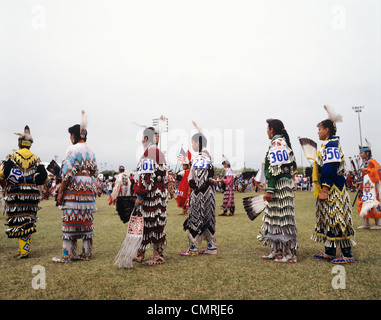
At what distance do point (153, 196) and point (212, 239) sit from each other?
1.57 m

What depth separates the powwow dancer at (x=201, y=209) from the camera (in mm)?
5438

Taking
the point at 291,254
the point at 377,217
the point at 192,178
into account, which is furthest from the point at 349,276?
the point at 377,217

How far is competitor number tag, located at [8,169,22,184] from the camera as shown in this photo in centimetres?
536

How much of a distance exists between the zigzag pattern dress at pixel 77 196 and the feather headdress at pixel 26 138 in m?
1.33

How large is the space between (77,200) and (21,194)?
4.50 ft

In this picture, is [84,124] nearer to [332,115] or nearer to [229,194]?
[332,115]

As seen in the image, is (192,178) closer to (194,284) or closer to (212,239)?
(212,239)

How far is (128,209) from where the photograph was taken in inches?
194

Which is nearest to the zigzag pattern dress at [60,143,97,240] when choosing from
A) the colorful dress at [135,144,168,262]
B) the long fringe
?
the long fringe

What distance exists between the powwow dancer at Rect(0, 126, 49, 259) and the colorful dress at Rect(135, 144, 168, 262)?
87.9 inches

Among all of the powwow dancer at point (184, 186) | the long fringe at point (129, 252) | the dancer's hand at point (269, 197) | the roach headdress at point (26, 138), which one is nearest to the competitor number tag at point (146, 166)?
the long fringe at point (129, 252)

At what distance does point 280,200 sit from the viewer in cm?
480

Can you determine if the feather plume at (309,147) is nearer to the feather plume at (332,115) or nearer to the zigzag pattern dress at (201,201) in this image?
the feather plume at (332,115)

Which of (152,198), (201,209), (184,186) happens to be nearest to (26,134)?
(152,198)
